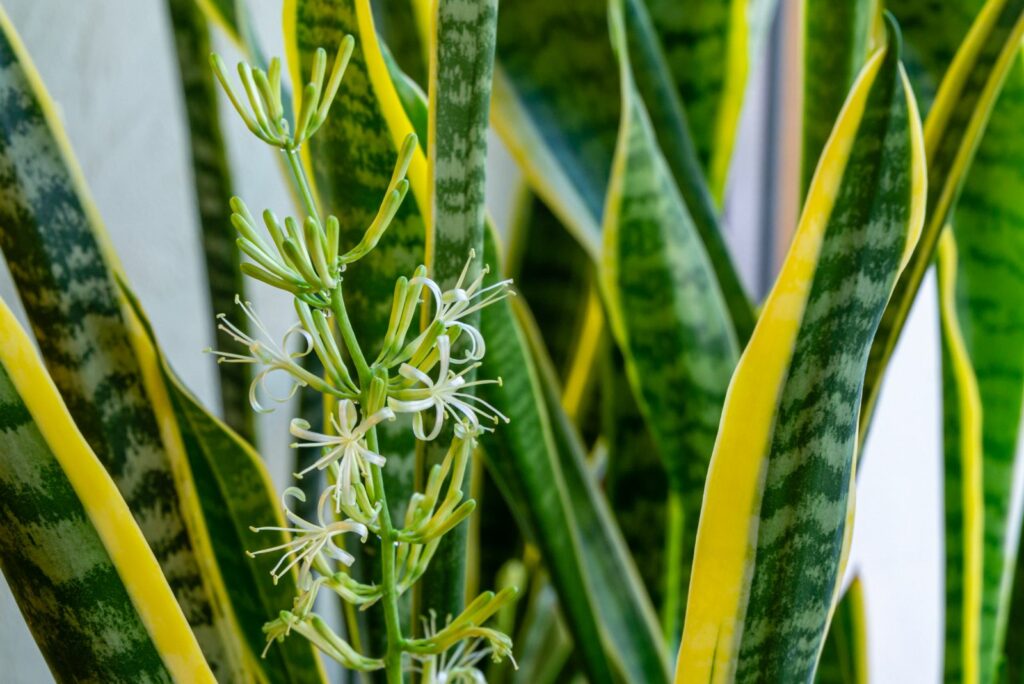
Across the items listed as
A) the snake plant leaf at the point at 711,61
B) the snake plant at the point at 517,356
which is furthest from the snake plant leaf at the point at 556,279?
the snake plant leaf at the point at 711,61

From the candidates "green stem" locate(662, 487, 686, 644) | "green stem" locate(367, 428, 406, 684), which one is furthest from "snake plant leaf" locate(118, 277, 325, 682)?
"green stem" locate(662, 487, 686, 644)

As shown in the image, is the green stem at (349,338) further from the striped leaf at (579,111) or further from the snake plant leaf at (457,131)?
the striped leaf at (579,111)

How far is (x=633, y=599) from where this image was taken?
474 millimetres

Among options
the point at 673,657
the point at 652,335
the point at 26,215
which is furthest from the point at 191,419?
the point at 673,657

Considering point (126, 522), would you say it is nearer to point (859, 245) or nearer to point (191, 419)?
point (191, 419)

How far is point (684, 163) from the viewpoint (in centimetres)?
50

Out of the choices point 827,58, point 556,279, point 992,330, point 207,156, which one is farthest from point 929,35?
point 207,156

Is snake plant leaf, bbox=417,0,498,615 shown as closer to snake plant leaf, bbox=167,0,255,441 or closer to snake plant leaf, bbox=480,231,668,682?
snake plant leaf, bbox=480,231,668,682

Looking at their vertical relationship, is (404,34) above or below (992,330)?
above

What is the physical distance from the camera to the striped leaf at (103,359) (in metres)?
0.34

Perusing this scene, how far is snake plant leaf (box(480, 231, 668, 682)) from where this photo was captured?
37 centimetres

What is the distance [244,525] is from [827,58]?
0.35 m

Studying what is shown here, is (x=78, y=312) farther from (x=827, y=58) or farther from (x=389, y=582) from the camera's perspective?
(x=827, y=58)

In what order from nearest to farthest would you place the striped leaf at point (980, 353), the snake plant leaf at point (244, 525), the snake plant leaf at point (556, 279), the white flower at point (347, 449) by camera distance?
1. the white flower at point (347, 449)
2. the snake plant leaf at point (244, 525)
3. the striped leaf at point (980, 353)
4. the snake plant leaf at point (556, 279)
